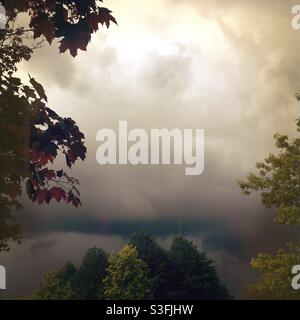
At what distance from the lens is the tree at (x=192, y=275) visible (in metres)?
78.4

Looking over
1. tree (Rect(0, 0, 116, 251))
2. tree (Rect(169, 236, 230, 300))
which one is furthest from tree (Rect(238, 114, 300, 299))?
tree (Rect(169, 236, 230, 300))

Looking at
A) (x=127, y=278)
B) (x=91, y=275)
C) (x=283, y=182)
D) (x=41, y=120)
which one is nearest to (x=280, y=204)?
(x=283, y=182)

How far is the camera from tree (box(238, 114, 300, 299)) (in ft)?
76.1

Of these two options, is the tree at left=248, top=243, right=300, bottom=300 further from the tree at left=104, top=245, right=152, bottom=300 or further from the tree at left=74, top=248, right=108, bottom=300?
the tree at left=74, top=248, right=108, bottom=300

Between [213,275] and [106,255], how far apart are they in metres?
17.5

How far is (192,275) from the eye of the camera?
79.7 meters

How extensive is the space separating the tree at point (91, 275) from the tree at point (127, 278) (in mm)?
2755

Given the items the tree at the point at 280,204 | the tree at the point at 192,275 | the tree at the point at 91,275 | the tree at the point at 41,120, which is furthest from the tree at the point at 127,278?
the tree at the point at 41,120

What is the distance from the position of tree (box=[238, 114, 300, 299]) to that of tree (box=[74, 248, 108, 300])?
49.8 meters

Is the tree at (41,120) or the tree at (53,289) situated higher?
the tree at (41,120)

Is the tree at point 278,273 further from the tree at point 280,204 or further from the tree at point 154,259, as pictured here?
the tree at point 154,259

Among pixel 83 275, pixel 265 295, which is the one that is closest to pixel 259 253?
pixel 265 295

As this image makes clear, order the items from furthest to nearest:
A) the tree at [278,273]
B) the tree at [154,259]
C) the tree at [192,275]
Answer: the tree at [192,275] → the tree at [154,259] → the tree at [278,273]
